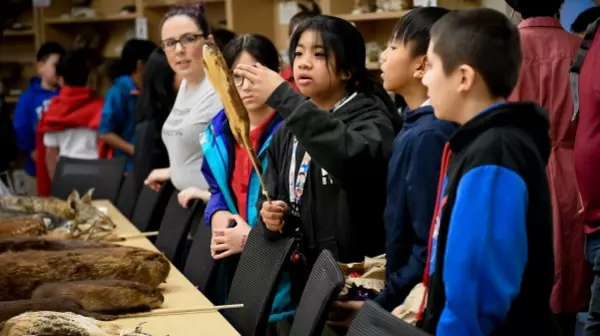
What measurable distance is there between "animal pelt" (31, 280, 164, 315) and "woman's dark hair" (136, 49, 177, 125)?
2252 millimetres

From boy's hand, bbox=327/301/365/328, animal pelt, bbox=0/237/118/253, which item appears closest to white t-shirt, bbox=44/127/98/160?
animal pelt, bbox=0/237/118/253

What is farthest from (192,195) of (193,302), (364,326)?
(364,326)

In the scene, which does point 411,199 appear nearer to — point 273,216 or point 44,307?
point 273,216

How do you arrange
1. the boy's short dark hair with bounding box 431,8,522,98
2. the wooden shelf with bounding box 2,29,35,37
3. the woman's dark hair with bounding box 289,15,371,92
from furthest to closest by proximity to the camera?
the wooden shelf with bounding box 2,29,35,37, the woman's dark hair with bounding box 289,15,371,92, the boy's short dark hair with bounding box 431,8,522,98

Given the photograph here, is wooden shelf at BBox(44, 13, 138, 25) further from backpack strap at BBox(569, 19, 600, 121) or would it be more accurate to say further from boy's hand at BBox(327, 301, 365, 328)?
boy's hand at BBox(327, 301, 365, 328)

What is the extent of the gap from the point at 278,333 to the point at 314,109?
32.9 inches

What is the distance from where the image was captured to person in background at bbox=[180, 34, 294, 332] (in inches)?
123

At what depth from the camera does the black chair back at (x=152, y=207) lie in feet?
14.3

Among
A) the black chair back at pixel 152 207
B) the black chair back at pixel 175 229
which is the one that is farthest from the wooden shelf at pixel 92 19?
the black chair back at pixel 175 229

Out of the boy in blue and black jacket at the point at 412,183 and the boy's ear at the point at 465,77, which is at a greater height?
the boy's ear at the point at 465,77

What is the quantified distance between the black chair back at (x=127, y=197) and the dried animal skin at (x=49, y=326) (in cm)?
297

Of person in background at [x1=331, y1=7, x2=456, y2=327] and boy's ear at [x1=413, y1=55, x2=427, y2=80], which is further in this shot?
boy's ear at [x1=413, y1=55, x2=427, y2=80]

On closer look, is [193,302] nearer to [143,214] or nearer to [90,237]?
[90,237]

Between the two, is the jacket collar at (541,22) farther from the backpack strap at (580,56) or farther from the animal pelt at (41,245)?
the animal pelt at (41,245)
